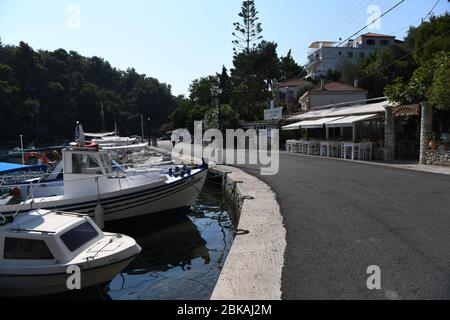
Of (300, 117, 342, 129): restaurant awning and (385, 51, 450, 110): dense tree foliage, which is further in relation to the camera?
(300, 117, 342, 129): restaurant awning

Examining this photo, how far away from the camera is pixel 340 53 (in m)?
91.4

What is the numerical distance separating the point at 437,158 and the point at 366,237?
12.3m

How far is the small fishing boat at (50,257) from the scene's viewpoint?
7680mm

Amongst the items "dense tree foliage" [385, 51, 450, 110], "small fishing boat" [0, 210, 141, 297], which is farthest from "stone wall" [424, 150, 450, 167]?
"small fishing boat" [0, 210, 141, 297]

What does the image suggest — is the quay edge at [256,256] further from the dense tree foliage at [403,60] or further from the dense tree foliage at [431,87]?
the dense tree foliage at [403,60]

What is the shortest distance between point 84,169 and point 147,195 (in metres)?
2.24

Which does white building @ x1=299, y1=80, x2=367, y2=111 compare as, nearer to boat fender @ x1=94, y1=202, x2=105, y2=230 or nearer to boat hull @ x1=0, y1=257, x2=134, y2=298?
boat fender @ x1=94, y1=202, x2=105, y2=230

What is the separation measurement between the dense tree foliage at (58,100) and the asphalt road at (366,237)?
A: 6482 centimetres

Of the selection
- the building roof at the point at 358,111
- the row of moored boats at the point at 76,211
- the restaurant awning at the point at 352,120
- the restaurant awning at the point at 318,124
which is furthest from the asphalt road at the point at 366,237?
the restaurant awning at the point at 318,124

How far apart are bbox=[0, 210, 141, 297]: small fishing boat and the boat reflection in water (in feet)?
2.02

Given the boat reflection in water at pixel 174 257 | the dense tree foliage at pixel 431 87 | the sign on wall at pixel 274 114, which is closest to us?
the boat reflection in water at pixel 174 257

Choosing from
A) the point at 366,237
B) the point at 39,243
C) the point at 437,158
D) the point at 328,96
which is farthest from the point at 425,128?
the point at 328,96

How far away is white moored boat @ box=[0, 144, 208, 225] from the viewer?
12.8 metres
